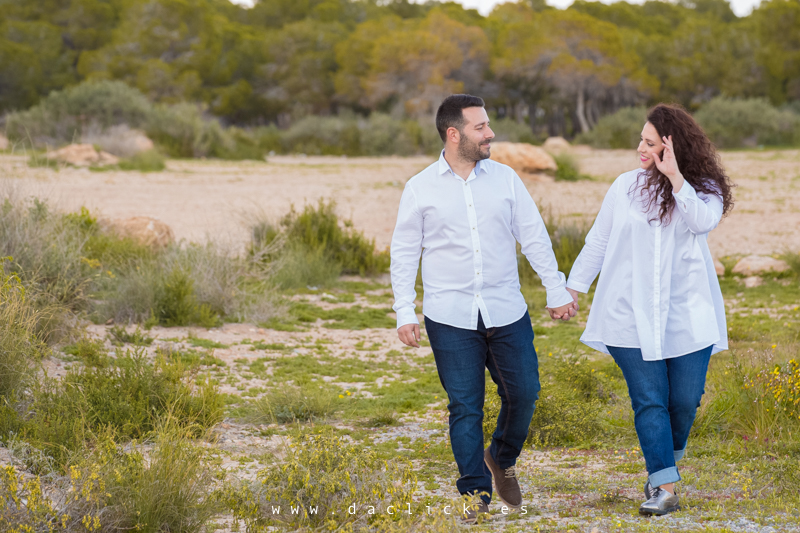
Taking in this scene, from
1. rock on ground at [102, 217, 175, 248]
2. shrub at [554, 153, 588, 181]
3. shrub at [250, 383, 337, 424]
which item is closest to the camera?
shrub at [250, 383, 337, 424]

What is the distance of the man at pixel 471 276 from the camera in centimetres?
327

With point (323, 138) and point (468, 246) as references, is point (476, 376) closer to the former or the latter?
point (468, 246)

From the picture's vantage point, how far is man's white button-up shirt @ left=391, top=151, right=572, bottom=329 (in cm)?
327

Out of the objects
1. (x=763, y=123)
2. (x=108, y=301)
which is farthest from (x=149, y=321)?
(x=763, y=123)

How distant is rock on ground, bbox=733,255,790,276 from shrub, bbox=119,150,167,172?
15004mm

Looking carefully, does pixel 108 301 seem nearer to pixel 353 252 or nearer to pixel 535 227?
pixel 353 252

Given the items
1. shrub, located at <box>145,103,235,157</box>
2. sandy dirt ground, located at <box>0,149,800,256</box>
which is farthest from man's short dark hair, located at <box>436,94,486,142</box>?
shrub, located at <box>145,103,235,157</box>

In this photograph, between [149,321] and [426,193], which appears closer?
[426,193]

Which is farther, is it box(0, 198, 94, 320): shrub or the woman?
box(0, 198, 94, 320): shrub

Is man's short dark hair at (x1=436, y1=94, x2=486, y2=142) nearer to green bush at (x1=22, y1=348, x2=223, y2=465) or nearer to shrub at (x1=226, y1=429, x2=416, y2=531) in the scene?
shrub at (x1=226, y1=429, x2=416, y2=531)

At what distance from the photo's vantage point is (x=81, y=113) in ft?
90.7

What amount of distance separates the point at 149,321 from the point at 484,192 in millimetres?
4437

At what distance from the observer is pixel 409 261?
340cm

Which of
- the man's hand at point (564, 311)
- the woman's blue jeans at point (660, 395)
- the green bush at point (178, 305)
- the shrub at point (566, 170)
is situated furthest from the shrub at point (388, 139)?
the woman's blue jeans at point (660, 395)
